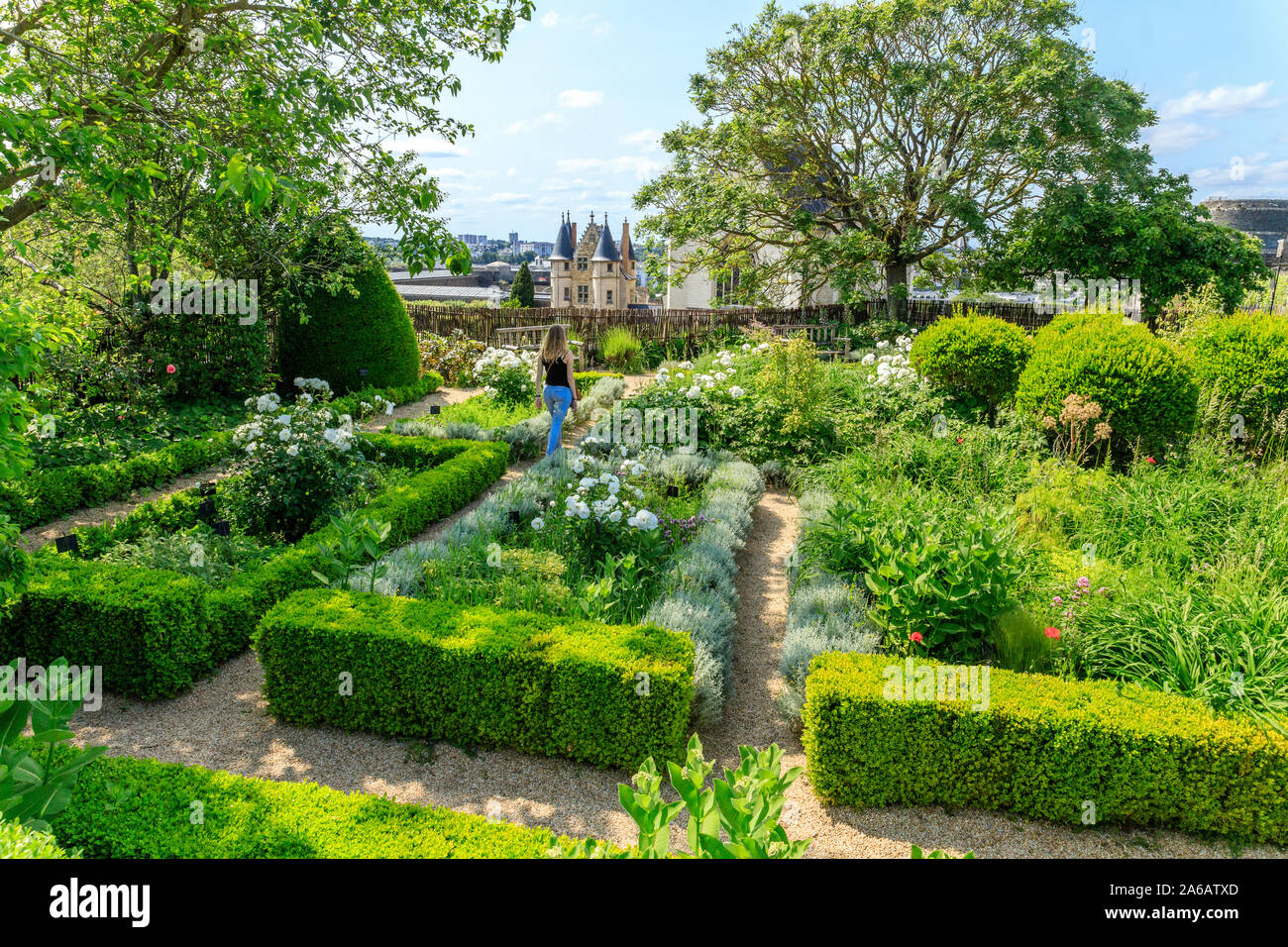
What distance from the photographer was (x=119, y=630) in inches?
168

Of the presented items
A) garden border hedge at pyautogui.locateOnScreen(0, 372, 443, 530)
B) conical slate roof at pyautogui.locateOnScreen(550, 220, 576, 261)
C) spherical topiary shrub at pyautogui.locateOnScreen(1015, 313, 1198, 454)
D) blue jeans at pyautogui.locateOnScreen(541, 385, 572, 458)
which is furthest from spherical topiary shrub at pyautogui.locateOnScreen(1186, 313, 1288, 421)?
conical slate roof at pyautogui.locateOnScreen(550, 220, 576, 261)

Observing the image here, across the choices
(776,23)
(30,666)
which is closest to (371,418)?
(30,666)

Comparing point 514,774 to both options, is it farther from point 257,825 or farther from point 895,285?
point 895,285

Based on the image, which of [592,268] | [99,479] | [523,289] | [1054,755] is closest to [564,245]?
[592,268]

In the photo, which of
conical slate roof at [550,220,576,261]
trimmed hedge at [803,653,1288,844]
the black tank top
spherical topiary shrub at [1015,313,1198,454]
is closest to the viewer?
trimmed hedge at [803,653,1288,844]

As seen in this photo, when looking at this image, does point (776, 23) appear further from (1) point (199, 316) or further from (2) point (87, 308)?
(2) point (87, 308)

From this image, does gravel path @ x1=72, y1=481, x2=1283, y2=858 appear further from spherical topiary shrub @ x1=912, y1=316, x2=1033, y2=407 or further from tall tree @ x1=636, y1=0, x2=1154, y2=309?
tall tree @ x1=636, y1=0, x2=1154, y2=309

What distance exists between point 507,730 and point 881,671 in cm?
202

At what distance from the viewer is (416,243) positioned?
5258mm

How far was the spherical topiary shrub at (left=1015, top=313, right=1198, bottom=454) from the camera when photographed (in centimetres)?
754

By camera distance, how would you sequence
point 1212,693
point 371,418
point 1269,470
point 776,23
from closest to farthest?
1. point 1212,693
2. point 1269,470
3. point 371,418
4. point 776,23

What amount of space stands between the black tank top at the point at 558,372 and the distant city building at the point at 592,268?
5212cm

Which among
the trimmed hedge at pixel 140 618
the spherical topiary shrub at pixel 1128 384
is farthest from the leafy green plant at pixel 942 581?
the trimmed hedge at pixel 140 618

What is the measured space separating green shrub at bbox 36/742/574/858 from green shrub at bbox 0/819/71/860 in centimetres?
82
